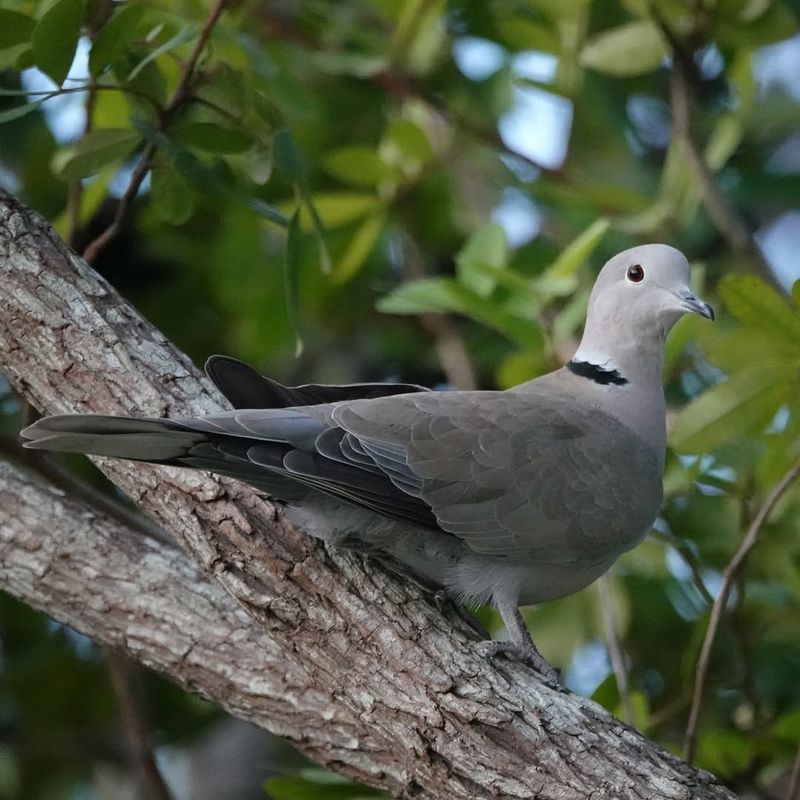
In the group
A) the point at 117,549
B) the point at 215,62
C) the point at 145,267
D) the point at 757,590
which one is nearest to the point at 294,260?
the point at 215,62

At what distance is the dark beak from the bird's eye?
13cm

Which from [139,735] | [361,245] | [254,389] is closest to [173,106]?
[254,389]

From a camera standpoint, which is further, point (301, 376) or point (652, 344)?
point (301, 376)

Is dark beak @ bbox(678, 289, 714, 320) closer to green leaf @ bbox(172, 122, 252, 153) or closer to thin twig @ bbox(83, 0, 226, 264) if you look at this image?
green leaf @ bbox(172, 122, 252, 153)

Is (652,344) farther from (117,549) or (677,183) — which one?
(117,549)

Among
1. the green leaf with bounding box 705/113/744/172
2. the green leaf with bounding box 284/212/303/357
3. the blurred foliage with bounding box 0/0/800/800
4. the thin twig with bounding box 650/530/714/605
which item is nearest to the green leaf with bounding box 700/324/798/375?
the blurred foliage with bounding box 0/0/800/800

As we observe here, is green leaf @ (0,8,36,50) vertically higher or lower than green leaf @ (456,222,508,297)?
Answer: higher

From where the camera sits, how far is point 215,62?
2908 mm

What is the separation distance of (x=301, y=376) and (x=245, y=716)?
2531 millimetres

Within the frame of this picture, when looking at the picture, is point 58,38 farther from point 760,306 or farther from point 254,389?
point 760,306

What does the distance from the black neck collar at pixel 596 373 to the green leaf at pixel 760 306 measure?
40cm

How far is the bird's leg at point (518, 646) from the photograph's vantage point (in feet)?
8.19

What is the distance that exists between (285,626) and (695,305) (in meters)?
1.20

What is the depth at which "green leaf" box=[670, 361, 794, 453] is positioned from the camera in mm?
2773
